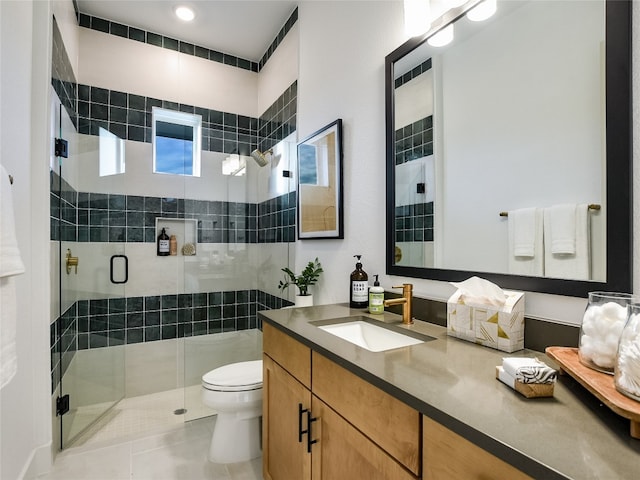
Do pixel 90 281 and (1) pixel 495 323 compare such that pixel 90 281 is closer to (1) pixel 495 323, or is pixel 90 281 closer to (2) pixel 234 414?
(2) pixel 234 414

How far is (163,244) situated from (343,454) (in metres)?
2.38

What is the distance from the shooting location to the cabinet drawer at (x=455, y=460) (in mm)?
567

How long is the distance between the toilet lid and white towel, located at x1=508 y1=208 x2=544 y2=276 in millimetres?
1420

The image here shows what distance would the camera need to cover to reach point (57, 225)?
2020 mm

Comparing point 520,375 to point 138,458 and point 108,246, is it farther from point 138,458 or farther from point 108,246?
point 108,246

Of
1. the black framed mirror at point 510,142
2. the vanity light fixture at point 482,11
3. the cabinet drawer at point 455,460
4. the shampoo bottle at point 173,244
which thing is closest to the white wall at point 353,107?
the black framed mirror at point 510,142

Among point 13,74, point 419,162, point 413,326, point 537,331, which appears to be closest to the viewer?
point 537,331

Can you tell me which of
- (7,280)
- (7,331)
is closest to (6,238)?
(7,280)

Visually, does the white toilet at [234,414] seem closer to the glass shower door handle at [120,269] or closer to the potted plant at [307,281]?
the potted plant at [307,281]

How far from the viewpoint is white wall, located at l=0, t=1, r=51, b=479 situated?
62.0 inches

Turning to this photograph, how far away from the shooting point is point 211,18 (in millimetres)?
2691

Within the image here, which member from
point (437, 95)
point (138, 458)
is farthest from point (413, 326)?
point (138, 458)

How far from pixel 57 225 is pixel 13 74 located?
81 centimetres

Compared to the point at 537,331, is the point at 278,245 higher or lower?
higher
